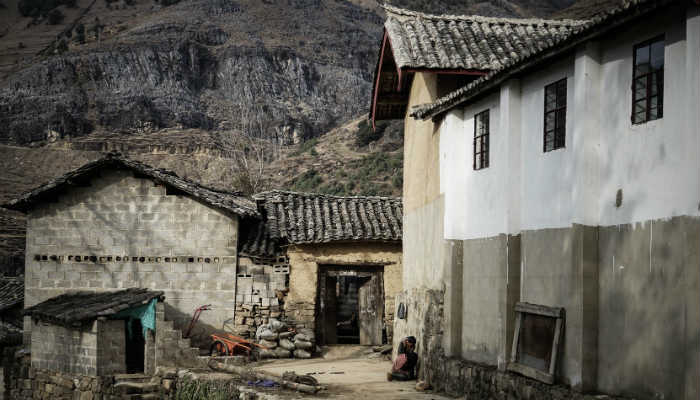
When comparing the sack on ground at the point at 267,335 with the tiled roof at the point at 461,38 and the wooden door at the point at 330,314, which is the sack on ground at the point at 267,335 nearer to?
the wooden door at the point at 330,314

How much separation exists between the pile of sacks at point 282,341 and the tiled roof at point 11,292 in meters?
8.19

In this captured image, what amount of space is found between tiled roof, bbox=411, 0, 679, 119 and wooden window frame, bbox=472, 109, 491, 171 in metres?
0.39

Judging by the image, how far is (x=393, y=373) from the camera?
51.3 feet

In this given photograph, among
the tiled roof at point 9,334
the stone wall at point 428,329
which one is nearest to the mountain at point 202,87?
the tiled roof at point 9,334

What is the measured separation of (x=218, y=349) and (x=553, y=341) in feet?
36.4

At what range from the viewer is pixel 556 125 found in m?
10.7

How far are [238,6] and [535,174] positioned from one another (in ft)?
280

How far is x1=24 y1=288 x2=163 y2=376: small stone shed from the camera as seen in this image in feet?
57.3

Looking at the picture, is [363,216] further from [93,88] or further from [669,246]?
[93,88]

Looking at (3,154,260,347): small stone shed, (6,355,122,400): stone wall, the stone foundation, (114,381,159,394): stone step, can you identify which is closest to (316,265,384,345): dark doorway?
(3,154,260,347): small stone shed

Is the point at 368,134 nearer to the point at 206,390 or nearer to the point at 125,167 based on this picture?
the point at 125,167

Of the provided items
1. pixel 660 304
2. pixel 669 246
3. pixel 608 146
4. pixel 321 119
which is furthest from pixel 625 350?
pixel 321 119

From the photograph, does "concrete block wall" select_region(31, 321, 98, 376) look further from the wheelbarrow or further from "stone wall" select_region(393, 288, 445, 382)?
"stone wall" select_region(393, 288, 445, 382)

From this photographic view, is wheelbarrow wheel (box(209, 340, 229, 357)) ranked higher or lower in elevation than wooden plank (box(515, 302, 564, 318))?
lower
